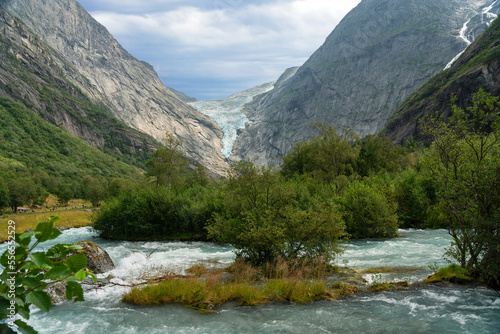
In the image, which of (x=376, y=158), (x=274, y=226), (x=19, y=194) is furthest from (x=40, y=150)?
(x=274, y=226)

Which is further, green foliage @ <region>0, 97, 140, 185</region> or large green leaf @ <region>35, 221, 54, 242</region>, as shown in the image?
green foliage @ <region>0, 97, 140, 185</region>

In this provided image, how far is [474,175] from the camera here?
1467cm

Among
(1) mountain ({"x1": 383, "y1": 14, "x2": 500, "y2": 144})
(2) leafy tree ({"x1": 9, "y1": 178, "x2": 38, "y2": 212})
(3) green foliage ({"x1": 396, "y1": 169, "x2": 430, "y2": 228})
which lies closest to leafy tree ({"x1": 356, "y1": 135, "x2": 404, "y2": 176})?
(3) green foliage ({"x1": 396, "y1": 169, "x2": 430, "y2": 228})

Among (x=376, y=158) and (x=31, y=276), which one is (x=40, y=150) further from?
(x=31, y=276)

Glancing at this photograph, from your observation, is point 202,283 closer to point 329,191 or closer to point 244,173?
point 244,173

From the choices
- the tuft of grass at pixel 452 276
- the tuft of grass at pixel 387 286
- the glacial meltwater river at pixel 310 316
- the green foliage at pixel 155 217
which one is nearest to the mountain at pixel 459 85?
the green foliage at pixel 155 217

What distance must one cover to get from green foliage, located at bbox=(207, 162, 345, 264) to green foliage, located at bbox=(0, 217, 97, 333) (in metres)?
16.8

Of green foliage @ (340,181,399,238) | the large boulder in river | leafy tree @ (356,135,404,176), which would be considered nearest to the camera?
the large boulder in river

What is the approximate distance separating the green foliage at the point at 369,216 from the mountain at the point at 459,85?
8469 centimetres

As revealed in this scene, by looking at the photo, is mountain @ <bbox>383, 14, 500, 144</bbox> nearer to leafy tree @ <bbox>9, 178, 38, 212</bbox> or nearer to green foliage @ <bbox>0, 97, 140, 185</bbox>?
leafy tree @ <bbox>9, 178, 38, 212</bbox>

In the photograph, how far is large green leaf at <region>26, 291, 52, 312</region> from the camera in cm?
→ 217

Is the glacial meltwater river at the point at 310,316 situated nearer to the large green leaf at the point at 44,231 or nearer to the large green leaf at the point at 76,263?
the large green leaf at the point at 76,263

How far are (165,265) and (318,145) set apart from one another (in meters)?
44.4

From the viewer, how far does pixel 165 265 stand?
75.9ft
